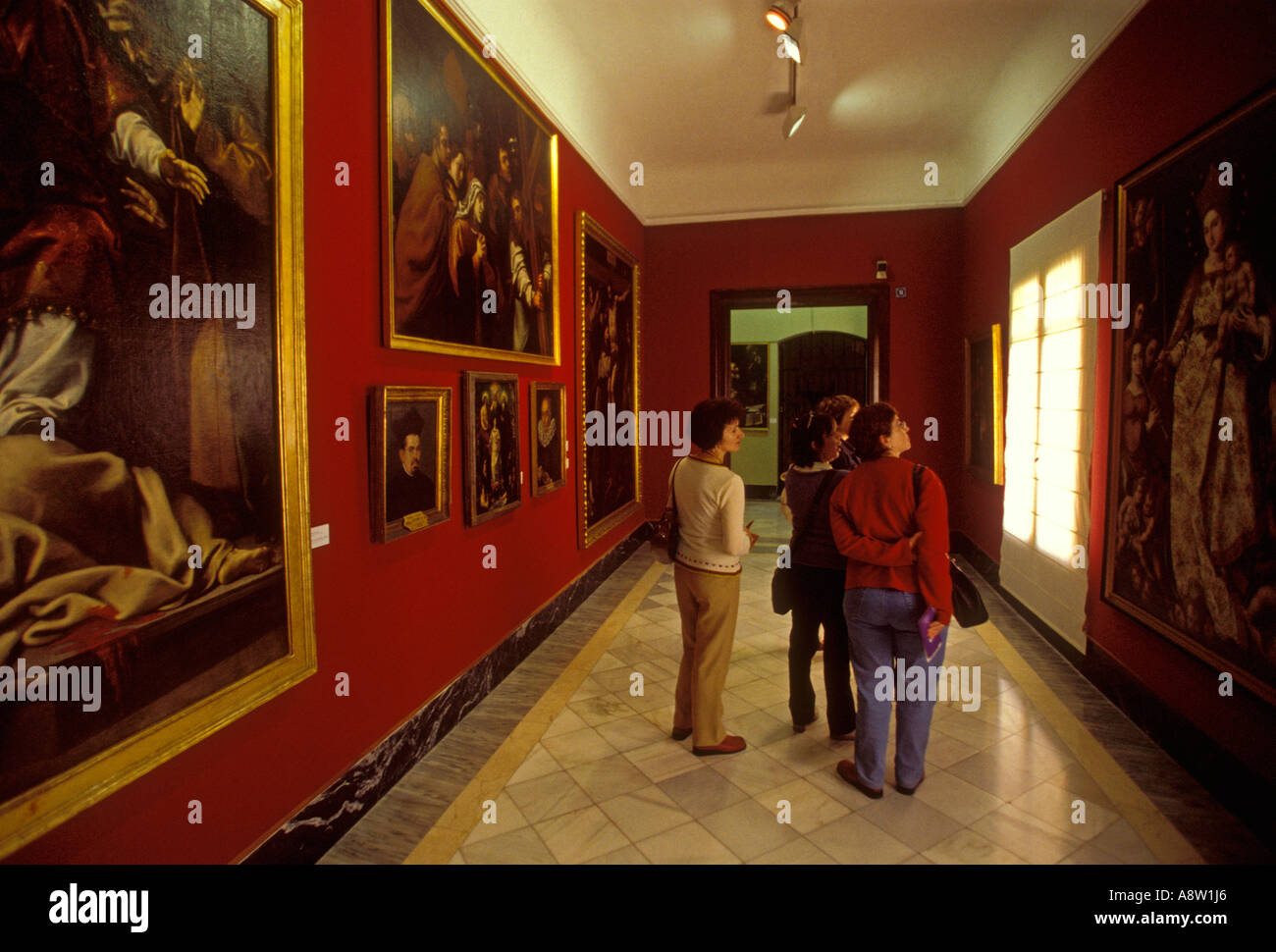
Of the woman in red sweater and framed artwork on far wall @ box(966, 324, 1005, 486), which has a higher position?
framed artwork on far wall @ box(966, 324, 1005, 486)

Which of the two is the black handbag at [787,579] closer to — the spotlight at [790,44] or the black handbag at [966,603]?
the black handbag at [966,603]

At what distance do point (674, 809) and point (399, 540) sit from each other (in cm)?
201

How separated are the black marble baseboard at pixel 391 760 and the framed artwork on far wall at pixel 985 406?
488 cm

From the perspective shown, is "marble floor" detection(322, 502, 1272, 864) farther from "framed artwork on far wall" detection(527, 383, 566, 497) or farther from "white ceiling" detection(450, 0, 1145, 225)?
"white ceiling" detection(450, 0, 1145, 225)

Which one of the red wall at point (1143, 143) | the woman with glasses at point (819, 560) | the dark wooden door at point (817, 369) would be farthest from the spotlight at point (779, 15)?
the dark wooden door at point (817, 369)

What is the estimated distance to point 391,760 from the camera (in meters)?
3.56

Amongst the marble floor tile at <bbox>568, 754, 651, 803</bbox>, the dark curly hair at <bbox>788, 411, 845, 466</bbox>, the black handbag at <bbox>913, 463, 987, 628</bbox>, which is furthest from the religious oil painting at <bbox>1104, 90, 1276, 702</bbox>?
the marble floor tile at <bbox>568, 754, 651, 803</bbox>

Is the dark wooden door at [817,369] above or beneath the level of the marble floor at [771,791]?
above

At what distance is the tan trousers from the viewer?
371 centimetres

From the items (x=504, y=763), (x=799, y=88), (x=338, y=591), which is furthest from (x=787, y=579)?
(x=799, y=88)

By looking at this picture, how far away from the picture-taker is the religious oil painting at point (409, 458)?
3.42m

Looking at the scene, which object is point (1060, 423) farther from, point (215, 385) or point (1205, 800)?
point (215, 385)

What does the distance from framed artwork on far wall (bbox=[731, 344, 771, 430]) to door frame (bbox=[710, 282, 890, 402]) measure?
432 centimetres
